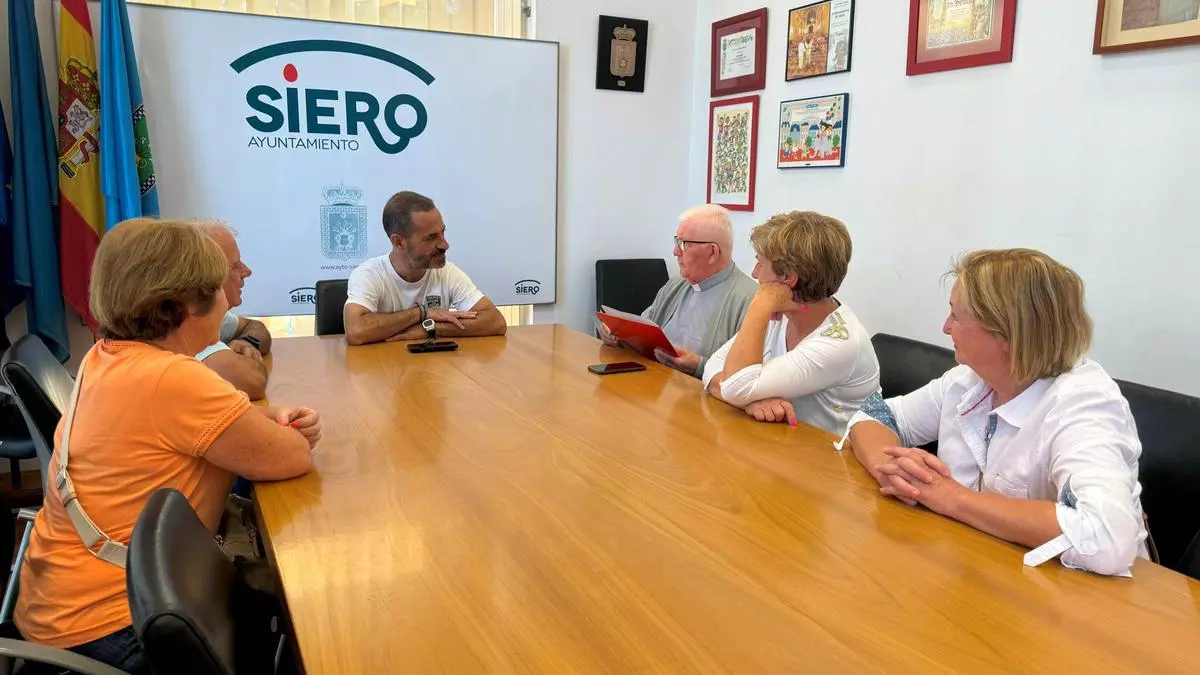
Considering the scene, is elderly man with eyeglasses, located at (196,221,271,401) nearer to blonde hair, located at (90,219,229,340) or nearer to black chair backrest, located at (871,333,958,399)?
blonde hair, located at (90,219,229,340)

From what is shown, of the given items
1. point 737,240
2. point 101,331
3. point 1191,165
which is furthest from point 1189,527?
point 737,240

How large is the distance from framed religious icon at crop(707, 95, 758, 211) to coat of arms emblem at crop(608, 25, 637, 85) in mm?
498

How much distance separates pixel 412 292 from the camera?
9.93 ft

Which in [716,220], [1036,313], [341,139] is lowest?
[1036,313]

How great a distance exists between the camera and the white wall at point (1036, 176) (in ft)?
7.62

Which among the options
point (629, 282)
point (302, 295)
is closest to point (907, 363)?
point (629, 282)

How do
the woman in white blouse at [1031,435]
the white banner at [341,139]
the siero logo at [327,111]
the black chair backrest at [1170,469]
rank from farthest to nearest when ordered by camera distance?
the siero logo at [327,111]
the white banner at [341,139]
the black chair backrest at [1170,469]
the woman in white blouse at [1031,435]

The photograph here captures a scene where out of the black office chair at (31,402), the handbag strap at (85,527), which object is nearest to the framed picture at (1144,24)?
the handbag strap at (85,527)

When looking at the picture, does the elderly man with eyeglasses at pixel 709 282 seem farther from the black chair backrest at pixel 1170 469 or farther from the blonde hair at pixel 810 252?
the black chair backrest at pixel 1170 469

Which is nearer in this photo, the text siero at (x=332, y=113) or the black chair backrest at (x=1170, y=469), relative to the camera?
the black chair backrest at (x=1170, y=469)

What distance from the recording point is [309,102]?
377 cm

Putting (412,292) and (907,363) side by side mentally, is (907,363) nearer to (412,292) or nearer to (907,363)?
(907,363)

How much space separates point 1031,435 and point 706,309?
1.63 m

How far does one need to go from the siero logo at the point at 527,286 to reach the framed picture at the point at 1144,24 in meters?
2.76
